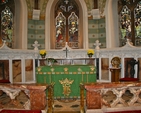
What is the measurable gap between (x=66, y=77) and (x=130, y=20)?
17.3 ft

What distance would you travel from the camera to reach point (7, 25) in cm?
918

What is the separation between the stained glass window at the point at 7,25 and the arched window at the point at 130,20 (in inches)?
227

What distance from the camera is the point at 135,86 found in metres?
3.72

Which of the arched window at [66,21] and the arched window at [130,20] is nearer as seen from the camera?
the arched window at [130,20]

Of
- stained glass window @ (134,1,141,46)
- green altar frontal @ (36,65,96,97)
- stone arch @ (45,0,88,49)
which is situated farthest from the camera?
stone arch @ (45,0,88,49)

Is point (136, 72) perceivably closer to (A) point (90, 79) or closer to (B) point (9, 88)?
(A) point (90, 79)

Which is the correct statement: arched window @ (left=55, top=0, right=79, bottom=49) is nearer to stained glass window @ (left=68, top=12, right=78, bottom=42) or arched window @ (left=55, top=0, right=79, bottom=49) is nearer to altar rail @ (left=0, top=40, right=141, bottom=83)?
stained glass window @ (left=68, top=12, right=78, bottom=42)

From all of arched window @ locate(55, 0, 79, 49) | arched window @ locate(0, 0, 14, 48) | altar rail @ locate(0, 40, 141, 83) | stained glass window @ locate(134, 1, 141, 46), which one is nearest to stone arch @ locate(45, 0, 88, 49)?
arched window @ locate(55, 0, 79, 49)

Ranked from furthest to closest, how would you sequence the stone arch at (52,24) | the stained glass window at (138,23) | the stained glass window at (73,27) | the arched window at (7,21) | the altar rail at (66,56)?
the stained glass window at (73,27) < the stone arch at (52,24) < the arched window at (7,21) < the stained glass window at (138,23) < the altar rail at (66,56)

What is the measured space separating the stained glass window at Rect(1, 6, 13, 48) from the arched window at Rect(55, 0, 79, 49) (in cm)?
242

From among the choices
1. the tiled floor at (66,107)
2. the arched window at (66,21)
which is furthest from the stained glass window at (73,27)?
the tiled floor at (66,107)

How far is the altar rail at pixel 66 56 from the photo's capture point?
25.0ft

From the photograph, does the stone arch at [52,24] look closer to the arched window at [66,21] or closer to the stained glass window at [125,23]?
the arched window at [66,21]

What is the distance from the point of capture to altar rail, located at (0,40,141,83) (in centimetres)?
762
